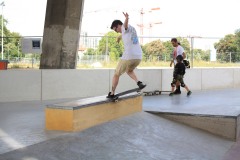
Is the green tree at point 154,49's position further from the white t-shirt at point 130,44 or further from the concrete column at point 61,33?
the white t-shirt at point 130,44

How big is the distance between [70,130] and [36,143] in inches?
40.5

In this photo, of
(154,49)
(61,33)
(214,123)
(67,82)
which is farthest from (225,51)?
(214,123)

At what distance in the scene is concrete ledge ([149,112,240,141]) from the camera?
8633 mm

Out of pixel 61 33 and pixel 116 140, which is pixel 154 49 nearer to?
pixel 61 33

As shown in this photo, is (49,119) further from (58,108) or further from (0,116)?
(0,116)

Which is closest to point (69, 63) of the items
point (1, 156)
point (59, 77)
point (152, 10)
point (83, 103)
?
point (59, 77)

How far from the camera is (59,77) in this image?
40.3ft

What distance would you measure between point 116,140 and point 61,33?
29.1ft

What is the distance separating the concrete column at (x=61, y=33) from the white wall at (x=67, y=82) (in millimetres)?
1952

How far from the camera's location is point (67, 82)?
12.5m

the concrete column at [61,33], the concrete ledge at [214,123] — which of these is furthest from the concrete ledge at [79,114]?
the concrete column at [61,33]

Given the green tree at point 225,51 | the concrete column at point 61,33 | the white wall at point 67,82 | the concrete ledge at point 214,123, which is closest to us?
the concrete ledge at point 214,123

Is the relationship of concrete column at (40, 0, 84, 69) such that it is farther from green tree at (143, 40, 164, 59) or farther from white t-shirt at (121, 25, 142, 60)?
white t-shirt at (121, 25, 142, 60)

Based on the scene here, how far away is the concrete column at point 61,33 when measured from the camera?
14602 millimetres
